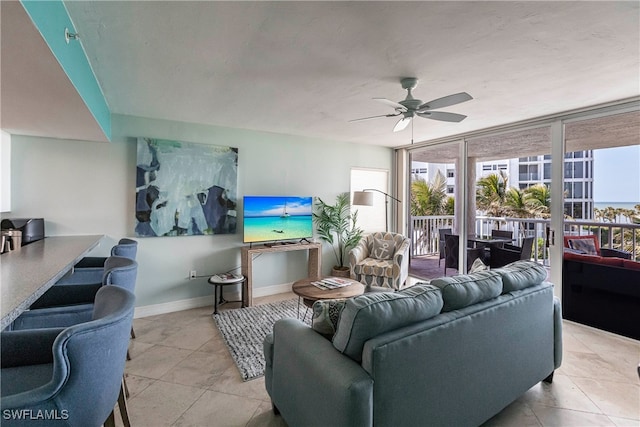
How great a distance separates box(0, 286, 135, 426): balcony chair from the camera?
890mm

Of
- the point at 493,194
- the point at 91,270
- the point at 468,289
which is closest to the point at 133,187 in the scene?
the point at 91,270

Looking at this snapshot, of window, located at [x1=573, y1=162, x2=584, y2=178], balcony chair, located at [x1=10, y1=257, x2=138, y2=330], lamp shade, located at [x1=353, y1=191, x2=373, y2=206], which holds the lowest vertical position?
balcony chair, located at [x1=10, y1=257, x2=138, y2=330]

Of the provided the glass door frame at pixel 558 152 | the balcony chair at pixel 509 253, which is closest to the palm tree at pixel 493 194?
the balcony chair at pixel 509 253

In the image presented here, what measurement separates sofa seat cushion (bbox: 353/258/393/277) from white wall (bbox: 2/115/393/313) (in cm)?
79

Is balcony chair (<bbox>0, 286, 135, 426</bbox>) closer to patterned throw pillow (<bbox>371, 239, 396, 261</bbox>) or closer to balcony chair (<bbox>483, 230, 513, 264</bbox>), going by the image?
patterned throw pillow (<bbox>371, 239, 396, 261</bbox>)

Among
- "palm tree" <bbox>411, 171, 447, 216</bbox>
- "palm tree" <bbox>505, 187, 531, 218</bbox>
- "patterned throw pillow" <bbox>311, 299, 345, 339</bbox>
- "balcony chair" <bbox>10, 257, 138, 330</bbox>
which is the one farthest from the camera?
"palm tree" <bbox>411, 171, 447, 216</bbox>

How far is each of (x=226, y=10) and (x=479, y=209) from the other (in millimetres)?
5534

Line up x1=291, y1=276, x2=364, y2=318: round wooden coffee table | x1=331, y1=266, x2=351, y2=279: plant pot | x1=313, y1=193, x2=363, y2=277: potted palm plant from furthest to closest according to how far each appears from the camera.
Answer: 1. x1=313, y1=193, x2=363, y2=277: potted palm plant
2. x1=331, y1=266, x2=351, y2=279: plant pot
3. x1=291, y1=276, x2=364, y2=318: round wooden coffee table

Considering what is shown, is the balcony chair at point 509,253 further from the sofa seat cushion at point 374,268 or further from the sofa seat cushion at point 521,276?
the sofa seat cushion at point 521,276

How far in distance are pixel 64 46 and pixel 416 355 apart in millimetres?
2362

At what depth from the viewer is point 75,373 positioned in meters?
0.93

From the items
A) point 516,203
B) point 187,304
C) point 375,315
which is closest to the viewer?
point 375,315

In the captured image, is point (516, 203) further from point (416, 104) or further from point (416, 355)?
point (416, 355)

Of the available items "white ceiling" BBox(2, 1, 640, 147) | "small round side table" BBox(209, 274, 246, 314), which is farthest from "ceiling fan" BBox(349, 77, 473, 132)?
"small round side table" BBox(209, 274, 246, 314)
